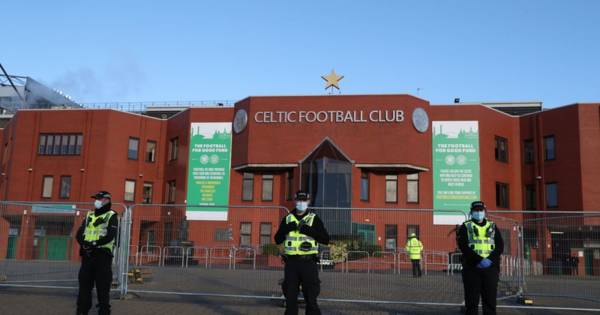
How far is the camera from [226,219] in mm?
12570

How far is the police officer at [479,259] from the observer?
8.52 meters

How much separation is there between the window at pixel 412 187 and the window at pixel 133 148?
58.8 feet

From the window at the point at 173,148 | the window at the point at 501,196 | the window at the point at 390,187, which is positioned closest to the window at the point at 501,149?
the window at the point at 501,196

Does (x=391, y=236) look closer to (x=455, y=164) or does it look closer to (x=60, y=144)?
(x=455, y=164)

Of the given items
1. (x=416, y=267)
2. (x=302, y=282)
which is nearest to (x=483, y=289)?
(x=302, y=282)

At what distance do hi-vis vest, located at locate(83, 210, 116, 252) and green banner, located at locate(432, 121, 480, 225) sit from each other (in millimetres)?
26828

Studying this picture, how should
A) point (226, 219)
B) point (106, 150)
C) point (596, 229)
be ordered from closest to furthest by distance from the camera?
point (596, 229) < point (226, 219) < point (106, 150)

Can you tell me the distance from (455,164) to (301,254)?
27.6 meters

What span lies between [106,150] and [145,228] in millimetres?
26422

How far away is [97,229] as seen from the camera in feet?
30.0

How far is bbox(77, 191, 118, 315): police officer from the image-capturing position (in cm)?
882

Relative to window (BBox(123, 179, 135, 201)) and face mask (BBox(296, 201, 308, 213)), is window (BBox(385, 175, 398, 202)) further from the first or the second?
face mask (BBox(296, 201, 308, 213))

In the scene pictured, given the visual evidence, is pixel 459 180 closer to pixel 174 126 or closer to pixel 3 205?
pixel 174 126

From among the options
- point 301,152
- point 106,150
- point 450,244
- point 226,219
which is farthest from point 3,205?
point 106,150
